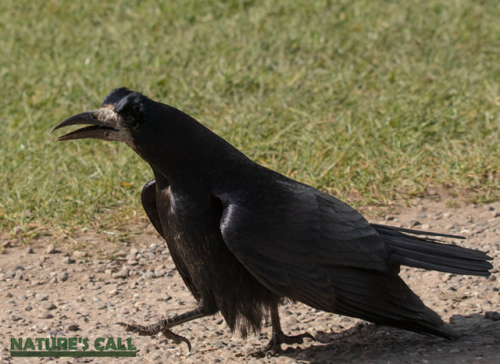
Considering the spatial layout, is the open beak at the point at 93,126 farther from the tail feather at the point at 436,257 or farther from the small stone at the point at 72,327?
the tail feather at the point at 436,257

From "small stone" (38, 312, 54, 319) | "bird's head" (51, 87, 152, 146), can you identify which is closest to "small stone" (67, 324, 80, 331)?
"small stone" (38, 312, 54, 319)

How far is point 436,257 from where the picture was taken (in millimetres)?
Result: 3291

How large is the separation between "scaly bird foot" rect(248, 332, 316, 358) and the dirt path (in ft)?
0.17

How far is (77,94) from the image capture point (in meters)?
6.68

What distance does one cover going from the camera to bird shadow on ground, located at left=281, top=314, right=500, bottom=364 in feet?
10.8

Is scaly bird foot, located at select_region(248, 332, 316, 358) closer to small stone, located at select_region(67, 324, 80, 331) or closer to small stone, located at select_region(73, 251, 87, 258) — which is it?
small stone, located at select_region(67, 324, 80, 331)

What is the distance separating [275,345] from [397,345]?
2.14ft

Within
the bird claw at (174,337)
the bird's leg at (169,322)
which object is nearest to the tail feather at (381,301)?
the bird's leg at (169,322)

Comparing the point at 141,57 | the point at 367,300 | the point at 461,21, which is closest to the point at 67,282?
the point at 367,300

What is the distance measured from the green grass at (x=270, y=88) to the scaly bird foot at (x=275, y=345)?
1718mm

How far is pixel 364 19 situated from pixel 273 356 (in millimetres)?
5338

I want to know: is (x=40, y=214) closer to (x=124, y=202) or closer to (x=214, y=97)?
(x=124, y=202)

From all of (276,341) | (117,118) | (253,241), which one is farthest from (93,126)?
(276,341)

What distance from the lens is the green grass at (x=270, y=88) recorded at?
17.1ft
